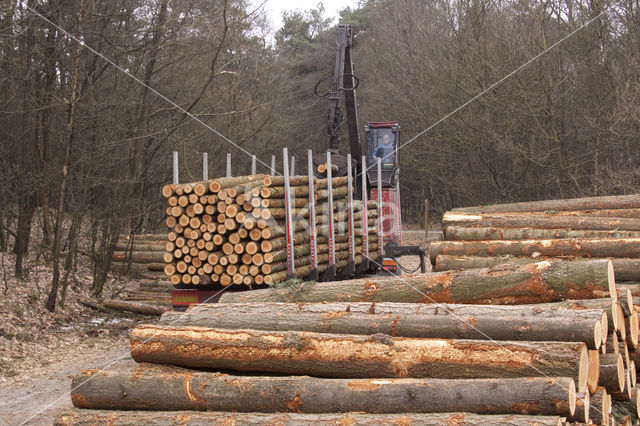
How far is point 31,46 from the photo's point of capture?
12.5m

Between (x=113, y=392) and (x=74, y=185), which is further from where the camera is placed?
(x=74, y=185)

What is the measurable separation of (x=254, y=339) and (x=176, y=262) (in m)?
4.27

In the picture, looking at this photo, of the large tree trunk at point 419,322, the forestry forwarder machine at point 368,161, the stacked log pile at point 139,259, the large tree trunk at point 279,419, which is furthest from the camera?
the stacked log pile at point 139,259

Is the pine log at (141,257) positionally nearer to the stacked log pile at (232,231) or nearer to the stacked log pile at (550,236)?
the stacked log pile at (232,231)

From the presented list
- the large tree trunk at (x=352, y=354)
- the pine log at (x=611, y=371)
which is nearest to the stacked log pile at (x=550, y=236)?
the pine log at (x=611, y=371)

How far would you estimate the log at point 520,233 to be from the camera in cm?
1019

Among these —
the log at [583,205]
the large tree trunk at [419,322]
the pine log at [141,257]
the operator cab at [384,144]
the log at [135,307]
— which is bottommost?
the log at [135,307]

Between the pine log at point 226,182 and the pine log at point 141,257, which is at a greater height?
the pine log at point 226,182

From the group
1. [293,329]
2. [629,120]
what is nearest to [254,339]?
[293,329]

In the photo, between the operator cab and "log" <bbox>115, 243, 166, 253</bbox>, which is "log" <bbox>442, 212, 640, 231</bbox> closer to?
the operator cab

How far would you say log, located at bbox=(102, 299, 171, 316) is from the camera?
12.2m

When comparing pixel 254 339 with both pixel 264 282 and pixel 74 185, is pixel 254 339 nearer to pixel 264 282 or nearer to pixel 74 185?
pixel 264 282

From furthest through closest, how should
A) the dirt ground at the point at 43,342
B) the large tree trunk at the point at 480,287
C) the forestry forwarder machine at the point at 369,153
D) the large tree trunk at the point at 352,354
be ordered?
the forestry forwarder machine at the point at 369,153
the dirt ground at the point at 43,342
the large tree trunk at the point at 480,287
the large tree trunk at the point at 352,354

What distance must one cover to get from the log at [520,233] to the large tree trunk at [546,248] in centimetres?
51
